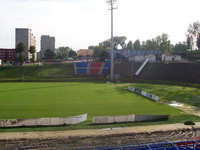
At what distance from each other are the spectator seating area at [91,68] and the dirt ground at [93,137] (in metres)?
51.7

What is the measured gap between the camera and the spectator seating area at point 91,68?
225ft

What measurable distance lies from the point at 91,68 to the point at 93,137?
55397 mm

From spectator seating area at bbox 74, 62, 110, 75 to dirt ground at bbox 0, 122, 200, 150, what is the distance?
170ft

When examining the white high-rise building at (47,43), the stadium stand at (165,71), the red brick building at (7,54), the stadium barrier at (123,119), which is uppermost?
the white high-rise building at (47,43)

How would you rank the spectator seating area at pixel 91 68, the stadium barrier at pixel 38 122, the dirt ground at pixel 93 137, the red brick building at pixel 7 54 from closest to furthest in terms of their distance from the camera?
the dirt ground at pixel 93 137 → the stadium barrier at pixel 38 122 → the spectator seating area at pixel 91 68 → the red brick building at pixel 7 54

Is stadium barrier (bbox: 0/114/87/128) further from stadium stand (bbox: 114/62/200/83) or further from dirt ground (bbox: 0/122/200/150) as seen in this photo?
stadium stand (bbox: 114/62/200/83)

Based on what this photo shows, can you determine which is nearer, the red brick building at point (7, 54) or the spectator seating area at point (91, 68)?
the spectator seating area at point (91, 68)

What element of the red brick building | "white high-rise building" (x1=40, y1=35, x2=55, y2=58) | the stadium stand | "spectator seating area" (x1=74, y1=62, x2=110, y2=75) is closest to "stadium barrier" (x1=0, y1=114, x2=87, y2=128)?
the stadium stand

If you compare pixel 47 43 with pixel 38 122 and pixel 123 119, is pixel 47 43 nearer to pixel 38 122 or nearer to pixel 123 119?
pixel 38 122

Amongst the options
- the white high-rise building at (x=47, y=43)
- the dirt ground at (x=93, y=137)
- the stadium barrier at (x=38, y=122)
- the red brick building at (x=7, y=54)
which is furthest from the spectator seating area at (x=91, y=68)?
the white high-rise building at (x=47, y=43)

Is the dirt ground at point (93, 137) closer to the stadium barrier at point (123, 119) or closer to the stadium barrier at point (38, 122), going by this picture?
the stadium barrier at point (123, 119)

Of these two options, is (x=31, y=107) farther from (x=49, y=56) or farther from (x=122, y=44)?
(x=122, y=44)

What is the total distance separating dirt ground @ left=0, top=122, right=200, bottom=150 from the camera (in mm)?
13438

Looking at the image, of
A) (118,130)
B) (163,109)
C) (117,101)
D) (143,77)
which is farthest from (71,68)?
(118,130)
